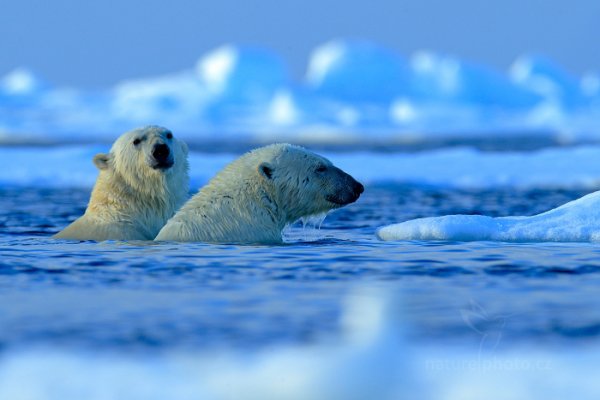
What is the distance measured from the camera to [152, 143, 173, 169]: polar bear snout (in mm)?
6641

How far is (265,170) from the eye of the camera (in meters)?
6.07

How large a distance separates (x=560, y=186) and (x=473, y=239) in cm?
735

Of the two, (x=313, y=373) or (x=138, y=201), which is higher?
(x=138, y=201)

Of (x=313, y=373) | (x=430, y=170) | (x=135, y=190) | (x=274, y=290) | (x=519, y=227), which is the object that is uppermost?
(x=430, y=170)

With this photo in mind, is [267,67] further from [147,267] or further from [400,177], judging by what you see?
[147,267]

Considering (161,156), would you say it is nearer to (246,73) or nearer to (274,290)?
(274,290)

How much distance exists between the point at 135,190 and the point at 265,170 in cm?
116

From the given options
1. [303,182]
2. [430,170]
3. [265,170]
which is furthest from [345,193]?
[430,170]

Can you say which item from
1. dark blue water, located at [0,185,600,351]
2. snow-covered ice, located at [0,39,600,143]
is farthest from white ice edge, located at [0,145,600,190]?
snow-covered ice, located at [0,39,600,143]

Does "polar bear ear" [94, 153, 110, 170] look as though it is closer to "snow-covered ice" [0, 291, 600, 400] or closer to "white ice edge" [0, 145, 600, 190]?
"snow-covered ice" [0, 291, 600, 400]

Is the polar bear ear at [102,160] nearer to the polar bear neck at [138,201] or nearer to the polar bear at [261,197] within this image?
the polar bear neck at [138,201]

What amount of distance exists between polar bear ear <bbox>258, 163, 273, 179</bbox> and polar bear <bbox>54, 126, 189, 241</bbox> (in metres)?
0.89

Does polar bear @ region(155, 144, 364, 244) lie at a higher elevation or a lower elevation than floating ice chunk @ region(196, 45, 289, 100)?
lower

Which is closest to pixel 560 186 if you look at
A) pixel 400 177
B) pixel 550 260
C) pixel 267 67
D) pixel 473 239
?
pixel 400 177
